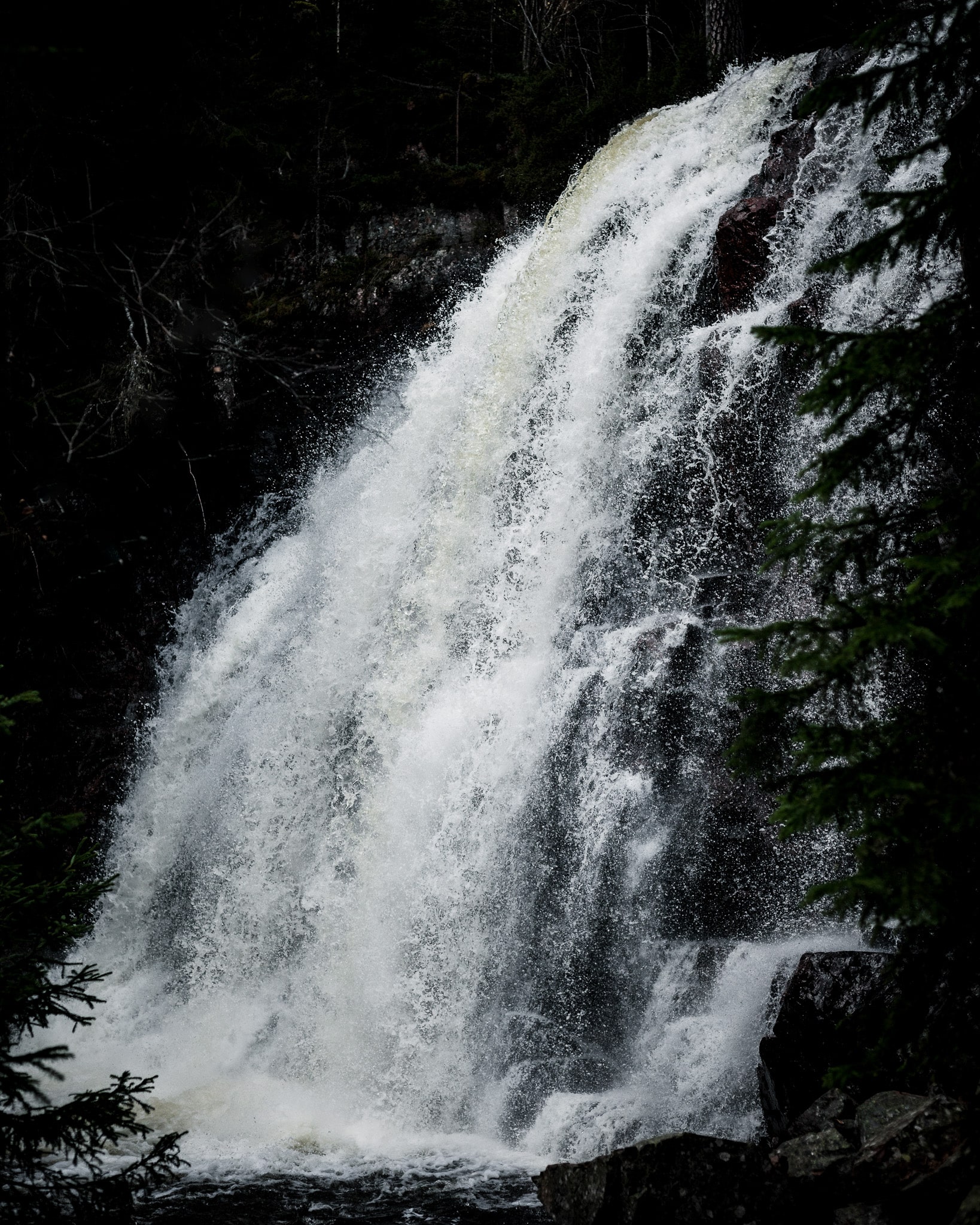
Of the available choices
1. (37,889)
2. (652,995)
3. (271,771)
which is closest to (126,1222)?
(37,889)

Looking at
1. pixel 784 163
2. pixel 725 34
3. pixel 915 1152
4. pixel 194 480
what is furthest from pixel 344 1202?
pixel 725 34

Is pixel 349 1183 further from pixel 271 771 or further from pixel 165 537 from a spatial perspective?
pixel 165 537

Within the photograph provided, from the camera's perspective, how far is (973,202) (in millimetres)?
2969

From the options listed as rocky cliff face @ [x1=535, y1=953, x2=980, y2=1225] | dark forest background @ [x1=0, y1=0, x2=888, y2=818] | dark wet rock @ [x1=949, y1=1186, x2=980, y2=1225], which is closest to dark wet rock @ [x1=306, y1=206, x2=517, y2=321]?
dark forest background @ [x1=0, y1=0, x2=888, y2=818]

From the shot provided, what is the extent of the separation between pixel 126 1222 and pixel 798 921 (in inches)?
168

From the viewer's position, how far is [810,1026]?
4.52m

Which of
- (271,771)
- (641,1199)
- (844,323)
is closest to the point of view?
(641,1199)

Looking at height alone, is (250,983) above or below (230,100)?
below

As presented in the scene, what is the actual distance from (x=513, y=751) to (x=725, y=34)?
407 inches

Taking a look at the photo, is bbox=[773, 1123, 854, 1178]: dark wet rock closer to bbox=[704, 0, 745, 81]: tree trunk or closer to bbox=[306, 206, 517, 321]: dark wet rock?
bbox=[306, 206, 517, 321]: dark wet rock

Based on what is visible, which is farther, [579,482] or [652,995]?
[579,482]

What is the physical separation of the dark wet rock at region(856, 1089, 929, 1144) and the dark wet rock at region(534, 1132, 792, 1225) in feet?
1.29

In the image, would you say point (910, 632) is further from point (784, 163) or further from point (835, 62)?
point (835, 62)

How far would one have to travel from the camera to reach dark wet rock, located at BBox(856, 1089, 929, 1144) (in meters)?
3.56
